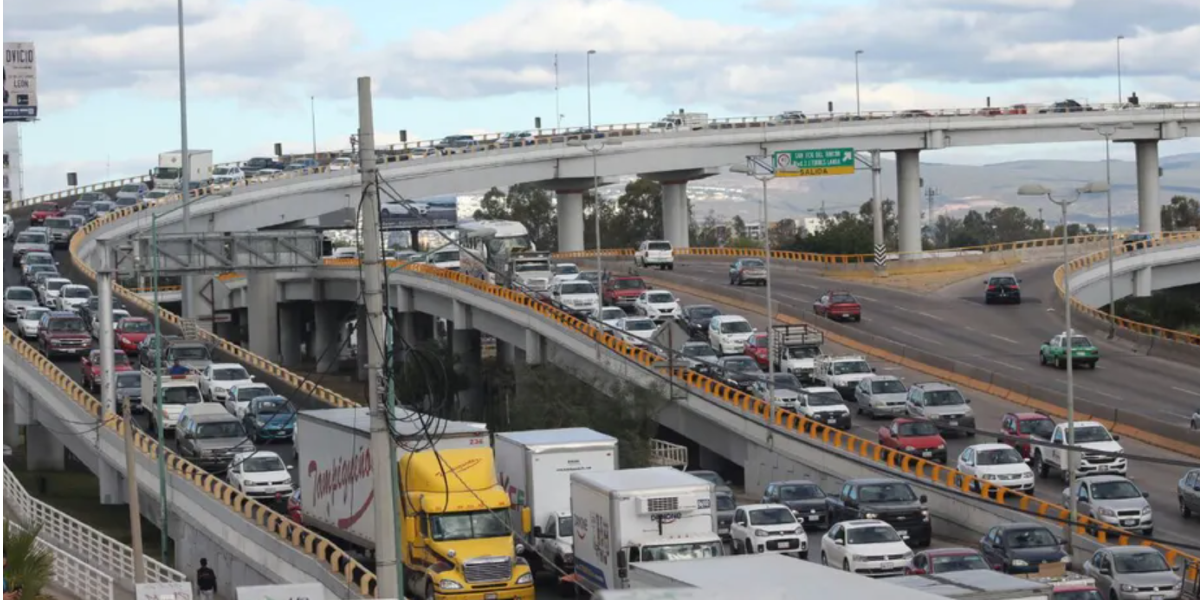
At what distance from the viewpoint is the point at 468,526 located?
3108cm

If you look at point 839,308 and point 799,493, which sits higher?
point 839,308

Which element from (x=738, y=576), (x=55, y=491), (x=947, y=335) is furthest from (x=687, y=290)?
(x=738, y=576)

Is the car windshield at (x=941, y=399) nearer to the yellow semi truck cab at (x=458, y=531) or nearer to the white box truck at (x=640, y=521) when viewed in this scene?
the white box truck at (x=640, y=521)

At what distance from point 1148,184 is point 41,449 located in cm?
7257

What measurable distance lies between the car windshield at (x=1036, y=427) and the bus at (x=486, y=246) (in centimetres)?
3437

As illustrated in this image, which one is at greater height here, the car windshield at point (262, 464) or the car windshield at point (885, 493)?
the car windshield at point (262, 464)

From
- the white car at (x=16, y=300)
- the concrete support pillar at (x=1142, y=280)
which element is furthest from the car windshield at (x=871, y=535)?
the concrete support pillar at (x=1142, y=280)

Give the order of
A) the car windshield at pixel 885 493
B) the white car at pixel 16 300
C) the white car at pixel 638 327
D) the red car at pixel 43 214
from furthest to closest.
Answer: the red car at pixel 43 214
the white car at pixel 16 300
the white car at pixel 638 327
the car windshield at pixel 885 493

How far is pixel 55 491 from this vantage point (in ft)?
212

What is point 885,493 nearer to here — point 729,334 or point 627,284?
point 729,334

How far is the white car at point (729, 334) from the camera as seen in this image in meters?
66.8

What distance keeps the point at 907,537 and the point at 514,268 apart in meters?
47.0

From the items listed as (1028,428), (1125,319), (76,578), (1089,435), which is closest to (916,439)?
(1028,428)

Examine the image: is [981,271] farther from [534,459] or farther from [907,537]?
[534,459]
